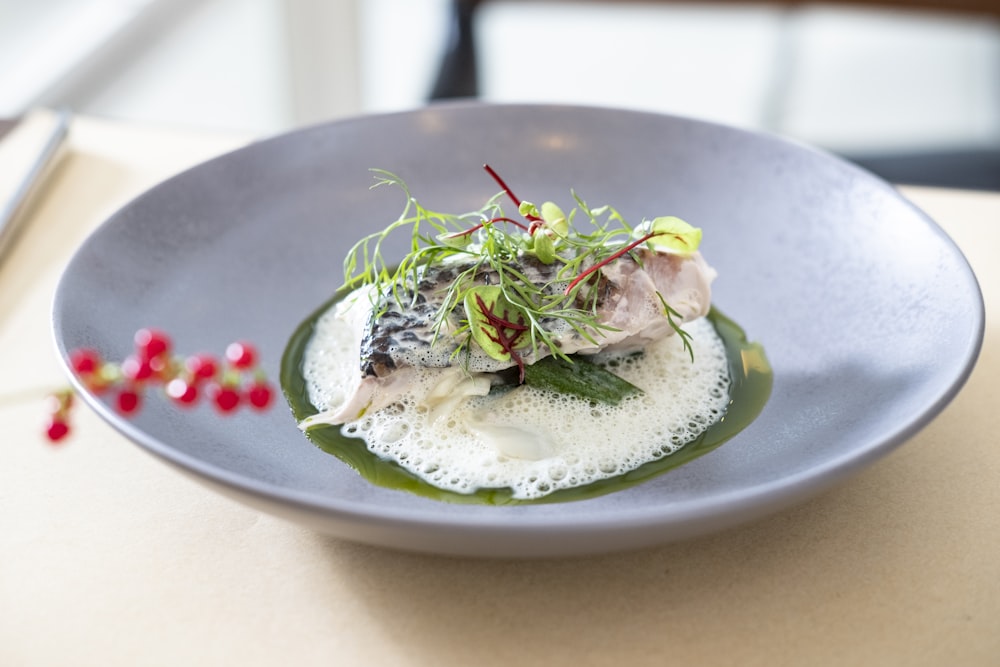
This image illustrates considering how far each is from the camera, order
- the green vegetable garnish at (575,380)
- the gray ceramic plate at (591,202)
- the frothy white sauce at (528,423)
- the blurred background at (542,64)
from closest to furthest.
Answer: the gray ceramic plate at (591,202), the frothy white sauce at (528,423), the green vegetable garnish at (575,380), the blurred background at (542,64)

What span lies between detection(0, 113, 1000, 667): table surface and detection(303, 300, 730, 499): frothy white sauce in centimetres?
13

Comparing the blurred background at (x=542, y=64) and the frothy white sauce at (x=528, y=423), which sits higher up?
the frothy white sauce at (x=528, y=423)

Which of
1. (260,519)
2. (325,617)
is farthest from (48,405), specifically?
(325,617)

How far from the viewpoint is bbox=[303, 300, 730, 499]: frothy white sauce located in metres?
1.00

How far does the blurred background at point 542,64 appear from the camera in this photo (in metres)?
2.59

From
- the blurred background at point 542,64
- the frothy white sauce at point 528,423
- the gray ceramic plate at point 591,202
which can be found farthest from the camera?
the blurred background at point 542,64

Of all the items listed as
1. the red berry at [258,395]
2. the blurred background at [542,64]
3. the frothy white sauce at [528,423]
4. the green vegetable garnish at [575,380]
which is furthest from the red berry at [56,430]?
the blurred background at [542,64]

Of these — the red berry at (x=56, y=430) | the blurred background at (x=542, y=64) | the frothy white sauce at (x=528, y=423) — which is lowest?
the blurred background at (x=542, y=64)

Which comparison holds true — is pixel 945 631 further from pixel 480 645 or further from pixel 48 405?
pixel 48 405

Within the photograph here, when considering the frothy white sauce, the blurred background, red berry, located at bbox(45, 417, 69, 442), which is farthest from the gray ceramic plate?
the blurred background

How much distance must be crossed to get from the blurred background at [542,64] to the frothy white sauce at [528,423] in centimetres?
162

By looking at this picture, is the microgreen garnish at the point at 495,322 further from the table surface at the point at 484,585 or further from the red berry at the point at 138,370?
the red berry at the point at 138,370

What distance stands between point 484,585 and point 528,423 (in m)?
0.26

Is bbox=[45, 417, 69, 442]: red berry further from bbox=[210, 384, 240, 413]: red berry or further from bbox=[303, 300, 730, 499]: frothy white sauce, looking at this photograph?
bbox=[303, 300, 730, 499]: frothy white sauce
